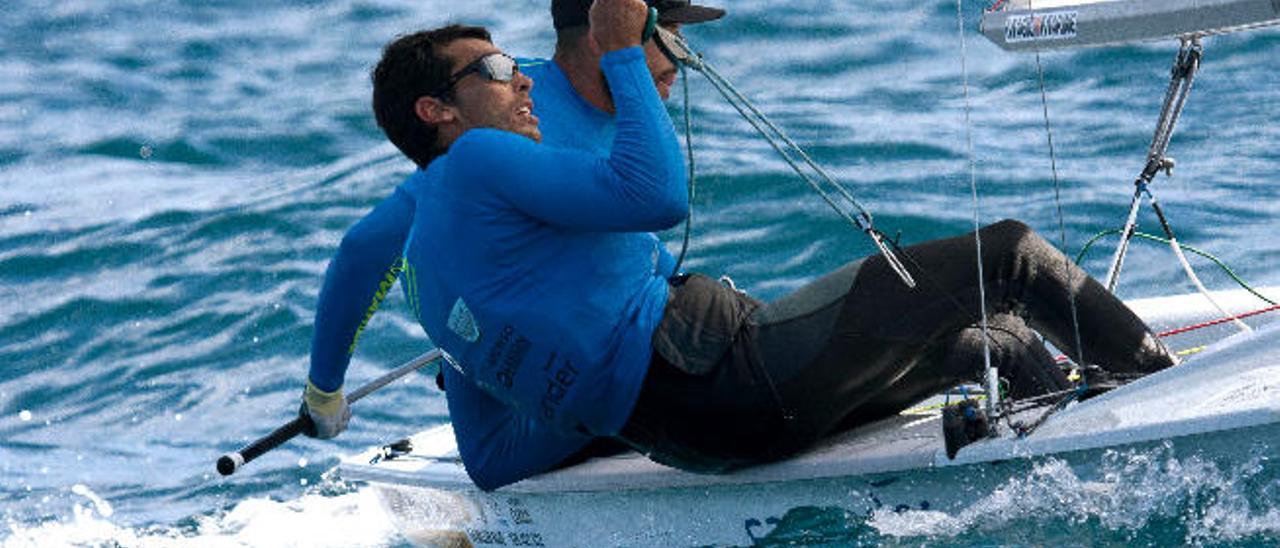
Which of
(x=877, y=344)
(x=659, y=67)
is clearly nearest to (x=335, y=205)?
(x=659, y=67)

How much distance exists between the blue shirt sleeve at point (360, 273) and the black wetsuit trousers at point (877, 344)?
0.70 metres

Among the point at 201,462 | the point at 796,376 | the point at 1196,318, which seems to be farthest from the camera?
the point at 201,462

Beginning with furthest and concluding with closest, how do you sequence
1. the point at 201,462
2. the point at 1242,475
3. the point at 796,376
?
the point at 201,462 < the point at 796,376 < the point at 1242,475

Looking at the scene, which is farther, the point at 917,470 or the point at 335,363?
the point at 335,363

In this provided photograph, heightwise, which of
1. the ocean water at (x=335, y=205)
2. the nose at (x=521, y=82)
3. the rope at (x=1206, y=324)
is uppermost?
the nose at (x=521, y=82)

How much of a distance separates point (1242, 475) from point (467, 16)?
26.0 feet

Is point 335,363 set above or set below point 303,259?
above

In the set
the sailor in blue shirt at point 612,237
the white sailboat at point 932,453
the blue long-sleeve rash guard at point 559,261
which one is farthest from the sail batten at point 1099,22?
the blue long-sleeve rash guard at point 559,261

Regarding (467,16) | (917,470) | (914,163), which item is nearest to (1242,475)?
(917,470)

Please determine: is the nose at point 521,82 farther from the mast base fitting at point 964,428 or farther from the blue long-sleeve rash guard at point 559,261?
the mast base fitting at point 964,428

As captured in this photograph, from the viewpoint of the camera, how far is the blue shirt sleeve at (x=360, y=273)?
405 centimetres

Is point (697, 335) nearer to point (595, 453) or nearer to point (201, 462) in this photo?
point (595, 453)

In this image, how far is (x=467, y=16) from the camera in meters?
10.9

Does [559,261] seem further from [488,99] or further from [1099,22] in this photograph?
[1099,22]
